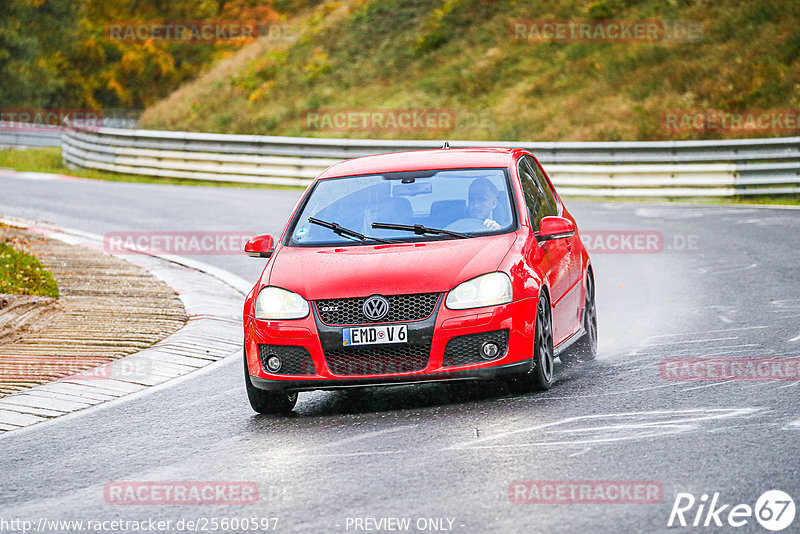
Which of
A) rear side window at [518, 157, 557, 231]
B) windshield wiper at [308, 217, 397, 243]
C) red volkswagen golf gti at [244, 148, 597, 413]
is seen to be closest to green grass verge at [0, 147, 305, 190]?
rear side window at [518, 157, 557, 231]

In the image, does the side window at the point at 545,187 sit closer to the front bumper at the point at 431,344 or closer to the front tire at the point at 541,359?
the front tire at the point at 541,359

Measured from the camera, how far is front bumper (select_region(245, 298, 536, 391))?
7.29 metres

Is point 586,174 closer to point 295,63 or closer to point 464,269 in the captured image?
point 464,269

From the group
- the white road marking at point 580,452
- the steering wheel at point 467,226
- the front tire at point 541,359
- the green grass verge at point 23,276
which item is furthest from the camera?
the green grass verge at point 23,276

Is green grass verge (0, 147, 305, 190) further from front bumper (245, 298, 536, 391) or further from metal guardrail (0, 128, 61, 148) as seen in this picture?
front bumper (245, 298, 536, 391)

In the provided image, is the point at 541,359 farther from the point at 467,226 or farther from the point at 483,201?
the point at 483,201

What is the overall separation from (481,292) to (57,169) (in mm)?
26503

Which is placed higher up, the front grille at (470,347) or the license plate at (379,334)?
the license plate at (379,334)

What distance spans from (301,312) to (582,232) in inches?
416

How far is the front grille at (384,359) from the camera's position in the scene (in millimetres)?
7301

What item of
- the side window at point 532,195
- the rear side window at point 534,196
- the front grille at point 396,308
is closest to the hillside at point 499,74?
the rear side window at point 534,196

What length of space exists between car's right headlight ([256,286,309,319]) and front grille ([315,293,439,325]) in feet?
0.79

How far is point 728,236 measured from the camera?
1658cm

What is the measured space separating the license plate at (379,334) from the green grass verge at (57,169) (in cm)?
1917
